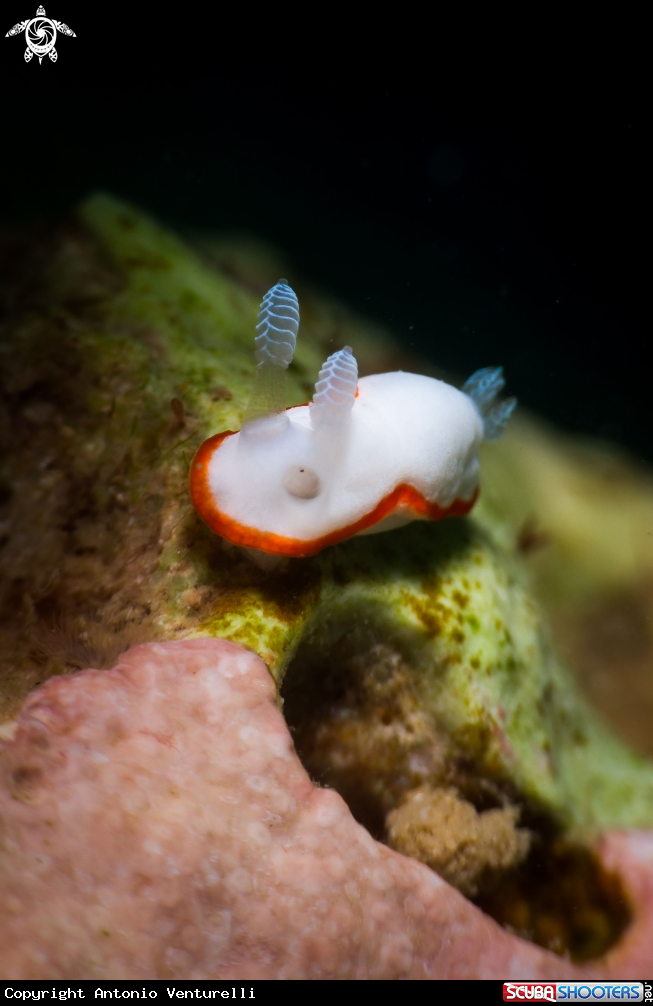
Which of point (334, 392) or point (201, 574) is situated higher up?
point (334, 392)

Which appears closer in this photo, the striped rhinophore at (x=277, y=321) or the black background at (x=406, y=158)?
the striped rhinophore at (x=277, y=321)

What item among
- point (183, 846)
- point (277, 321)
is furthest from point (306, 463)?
point (183, 846)

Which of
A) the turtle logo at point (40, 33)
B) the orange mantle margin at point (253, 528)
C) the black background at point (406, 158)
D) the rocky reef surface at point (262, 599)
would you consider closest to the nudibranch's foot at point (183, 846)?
the rocky reef surface at point (262, 599)

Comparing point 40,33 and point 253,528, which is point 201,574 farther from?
point 40,33

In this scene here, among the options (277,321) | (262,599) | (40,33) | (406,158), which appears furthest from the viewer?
(406,158)

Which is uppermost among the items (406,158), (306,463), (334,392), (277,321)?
(406,158)

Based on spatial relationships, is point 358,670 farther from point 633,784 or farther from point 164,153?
point 164,153

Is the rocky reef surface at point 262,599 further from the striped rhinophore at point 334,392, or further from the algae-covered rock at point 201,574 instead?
the striped rhinophore at point 334,392
